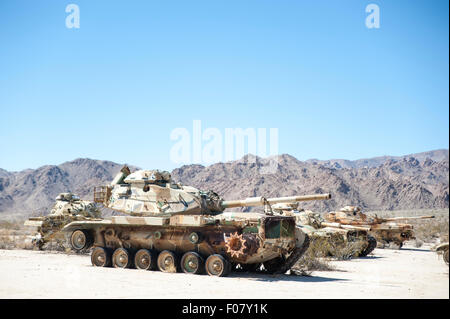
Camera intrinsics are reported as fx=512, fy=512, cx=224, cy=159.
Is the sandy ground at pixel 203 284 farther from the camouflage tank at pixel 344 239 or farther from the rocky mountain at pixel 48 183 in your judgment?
the rocky mountain at pixel 48 183

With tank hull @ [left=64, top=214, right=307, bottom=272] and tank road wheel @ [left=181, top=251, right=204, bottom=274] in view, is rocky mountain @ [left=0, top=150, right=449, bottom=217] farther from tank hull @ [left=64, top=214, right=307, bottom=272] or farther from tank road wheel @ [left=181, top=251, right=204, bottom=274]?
tank road wheel @ [left=181, top=251, right=204, bottom=274]

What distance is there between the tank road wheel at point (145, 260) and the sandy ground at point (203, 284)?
412 mm

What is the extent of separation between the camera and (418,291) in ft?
41.6

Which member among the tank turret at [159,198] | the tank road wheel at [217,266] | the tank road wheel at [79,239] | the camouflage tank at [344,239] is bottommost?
the camouflage tank at [344,239]

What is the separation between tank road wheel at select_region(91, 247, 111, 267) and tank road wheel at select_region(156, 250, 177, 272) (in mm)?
2130

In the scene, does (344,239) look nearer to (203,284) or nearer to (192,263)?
(192,263)

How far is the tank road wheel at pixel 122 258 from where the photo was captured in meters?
17.4

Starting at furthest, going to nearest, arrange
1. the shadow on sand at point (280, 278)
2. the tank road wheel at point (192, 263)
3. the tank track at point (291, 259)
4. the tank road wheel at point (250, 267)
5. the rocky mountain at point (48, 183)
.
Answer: the rocky mountain at point (48, 183), the tank road wheel at point (250, 267), the tank track at point (291, 259), the tank road wheel at point (192, 263), the shadow on sand at point (280, 278)

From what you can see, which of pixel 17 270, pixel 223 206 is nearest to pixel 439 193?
pixel 223 206

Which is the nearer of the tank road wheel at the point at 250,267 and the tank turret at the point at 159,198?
the tank road wheel at the point at 250,267

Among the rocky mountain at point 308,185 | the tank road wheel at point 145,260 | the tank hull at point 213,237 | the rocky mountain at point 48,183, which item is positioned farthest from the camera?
the rocky mountain at point 48,183

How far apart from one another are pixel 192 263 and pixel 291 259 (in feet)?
A: 10.4

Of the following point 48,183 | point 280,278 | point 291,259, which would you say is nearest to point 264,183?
point 48,183

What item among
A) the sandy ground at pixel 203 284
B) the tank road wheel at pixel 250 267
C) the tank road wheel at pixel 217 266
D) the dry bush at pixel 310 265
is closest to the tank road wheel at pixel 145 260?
the sandy ground at pixel 203 284
